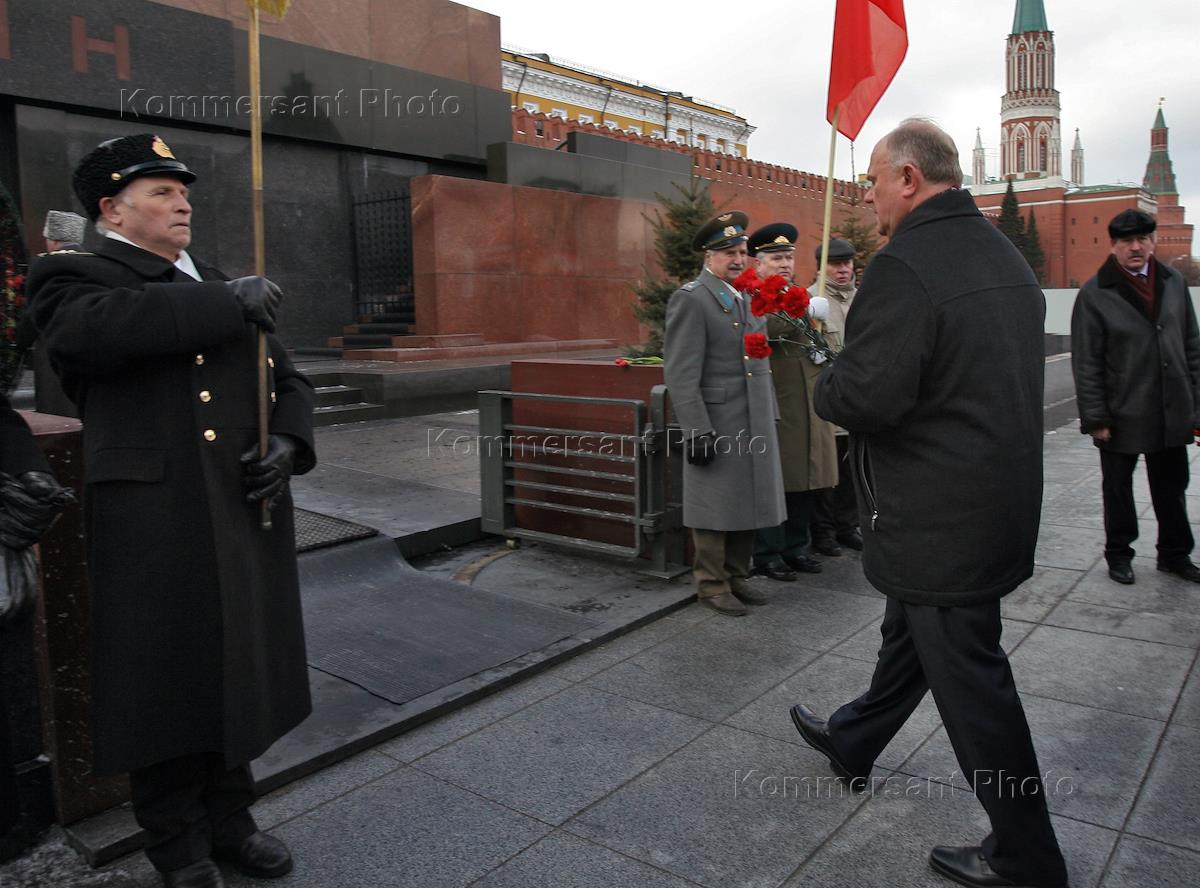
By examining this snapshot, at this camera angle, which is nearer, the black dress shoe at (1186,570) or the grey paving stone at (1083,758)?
the grey paving stone at (1083,758)

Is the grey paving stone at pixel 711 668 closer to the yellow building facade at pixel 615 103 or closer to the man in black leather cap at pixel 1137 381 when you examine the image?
the man in black leather cap at pixel 1137 381

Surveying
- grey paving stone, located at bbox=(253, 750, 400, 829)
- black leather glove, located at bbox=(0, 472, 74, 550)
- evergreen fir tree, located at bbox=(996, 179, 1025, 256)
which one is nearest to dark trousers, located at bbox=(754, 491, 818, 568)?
grey paving stone, located at bbox=(253, 750, 400, 829)

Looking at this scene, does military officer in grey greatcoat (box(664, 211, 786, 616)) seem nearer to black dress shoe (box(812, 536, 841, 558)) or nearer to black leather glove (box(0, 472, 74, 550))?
black dress shoe (box(812, 536, 841, 558))

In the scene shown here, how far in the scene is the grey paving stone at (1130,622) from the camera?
15.3ft

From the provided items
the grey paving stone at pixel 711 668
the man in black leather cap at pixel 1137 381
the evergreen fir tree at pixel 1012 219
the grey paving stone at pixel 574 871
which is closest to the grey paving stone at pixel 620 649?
the grey paving stone at pixel 711 668

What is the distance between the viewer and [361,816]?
3105 millimetres

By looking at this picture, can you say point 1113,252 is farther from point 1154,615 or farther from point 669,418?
point 669,418

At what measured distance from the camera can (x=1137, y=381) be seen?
17.9 ft

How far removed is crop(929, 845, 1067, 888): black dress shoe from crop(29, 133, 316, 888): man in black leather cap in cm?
192

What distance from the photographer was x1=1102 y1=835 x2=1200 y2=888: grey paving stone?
2646 mm

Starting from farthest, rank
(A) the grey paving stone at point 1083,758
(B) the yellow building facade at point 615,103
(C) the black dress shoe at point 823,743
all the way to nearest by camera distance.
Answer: (B) the yellow building facade at point 615,103 → (C) the black dress shoe at point 823,743 → (A) the grey paving stone at point 1083,758

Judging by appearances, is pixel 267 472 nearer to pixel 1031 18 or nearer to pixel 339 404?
pixel 339 404

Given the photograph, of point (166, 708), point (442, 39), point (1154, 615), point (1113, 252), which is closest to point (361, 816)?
point (166, 708)

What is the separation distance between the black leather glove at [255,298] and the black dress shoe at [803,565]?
407cm
